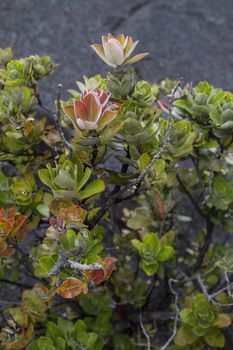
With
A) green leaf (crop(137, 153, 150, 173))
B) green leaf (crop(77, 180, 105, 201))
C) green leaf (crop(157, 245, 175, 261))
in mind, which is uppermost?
green leaf (crop(137, 153, 150, 173))

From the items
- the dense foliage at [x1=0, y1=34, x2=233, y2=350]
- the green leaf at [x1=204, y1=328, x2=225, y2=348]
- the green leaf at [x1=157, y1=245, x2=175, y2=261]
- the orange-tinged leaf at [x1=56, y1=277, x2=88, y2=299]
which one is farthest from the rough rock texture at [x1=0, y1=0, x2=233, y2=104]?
the orange-tinged leaf at [x1=56, y1=277, x2=88, y2=299]

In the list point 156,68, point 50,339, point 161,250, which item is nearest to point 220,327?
point 161,250

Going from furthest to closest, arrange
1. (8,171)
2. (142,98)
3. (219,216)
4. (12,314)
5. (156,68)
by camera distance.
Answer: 1. (156,68)
2. (8,171)
3. (219,216)
4. (12,314)
5. (142,98)

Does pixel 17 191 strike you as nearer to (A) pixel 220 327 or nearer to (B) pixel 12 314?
(B) pixel 12 314

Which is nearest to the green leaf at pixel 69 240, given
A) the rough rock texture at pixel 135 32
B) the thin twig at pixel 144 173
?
the thin twig at pixel 144 173

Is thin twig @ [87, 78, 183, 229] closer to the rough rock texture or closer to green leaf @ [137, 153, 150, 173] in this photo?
green leaf @ [137, 153, 150, 173]

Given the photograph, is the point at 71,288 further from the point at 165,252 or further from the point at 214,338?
the point at 214,338

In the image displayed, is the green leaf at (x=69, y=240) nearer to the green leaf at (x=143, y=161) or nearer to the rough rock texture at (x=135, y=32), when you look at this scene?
the green leaf at (x=143, y=161)
